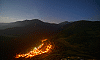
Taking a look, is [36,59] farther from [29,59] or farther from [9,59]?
[9,59]

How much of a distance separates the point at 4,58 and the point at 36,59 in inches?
144

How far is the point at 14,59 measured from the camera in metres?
5.95

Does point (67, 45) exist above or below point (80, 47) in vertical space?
below

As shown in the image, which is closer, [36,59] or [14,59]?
[36,59]

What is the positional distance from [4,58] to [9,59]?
2.07ft

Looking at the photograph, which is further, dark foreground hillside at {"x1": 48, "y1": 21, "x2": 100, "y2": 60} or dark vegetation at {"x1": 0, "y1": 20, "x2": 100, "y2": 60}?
dark vegetation at {"x1": 0, "y1": 20, "x2": 100, "y2": 60}

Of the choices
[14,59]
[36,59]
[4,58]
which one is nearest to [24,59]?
[14,59]

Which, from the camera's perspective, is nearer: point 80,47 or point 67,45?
point 80,47

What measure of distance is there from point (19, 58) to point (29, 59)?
1234mm

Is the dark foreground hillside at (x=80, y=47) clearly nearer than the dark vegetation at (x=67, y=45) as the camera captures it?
Yes

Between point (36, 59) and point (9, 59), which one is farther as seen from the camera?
point (9, 59)

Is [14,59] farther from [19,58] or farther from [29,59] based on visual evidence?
[29,59]

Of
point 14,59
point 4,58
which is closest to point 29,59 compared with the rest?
point 14,59

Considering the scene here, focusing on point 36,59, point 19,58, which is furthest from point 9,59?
point 36,59
